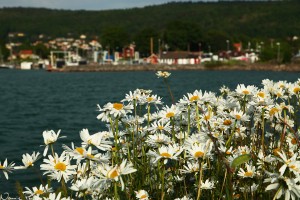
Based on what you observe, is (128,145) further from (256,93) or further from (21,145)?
(21,145)

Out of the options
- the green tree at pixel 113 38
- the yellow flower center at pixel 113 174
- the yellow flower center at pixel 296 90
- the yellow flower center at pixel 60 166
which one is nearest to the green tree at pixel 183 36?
the green tree at pixel 113 38

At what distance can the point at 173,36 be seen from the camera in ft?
503

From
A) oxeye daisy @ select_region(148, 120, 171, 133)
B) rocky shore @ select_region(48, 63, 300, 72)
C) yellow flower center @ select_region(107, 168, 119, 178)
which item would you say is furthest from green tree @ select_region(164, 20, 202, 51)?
yellow flower center @ select_region(107, 168, 119, 178)

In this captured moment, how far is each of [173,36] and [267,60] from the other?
37.4 meters

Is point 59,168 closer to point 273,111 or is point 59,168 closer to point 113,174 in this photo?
point 113,174

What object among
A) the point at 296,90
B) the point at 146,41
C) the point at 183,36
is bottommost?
the point at 146,41

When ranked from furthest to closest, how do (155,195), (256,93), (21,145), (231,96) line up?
1. (21,145)
2. (231,96)
3. (256,93)
4. (155,195)

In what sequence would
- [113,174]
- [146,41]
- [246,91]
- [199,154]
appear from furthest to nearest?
1. [146,41]
2. [246,91]
3. [199,154]
4. [113,174]

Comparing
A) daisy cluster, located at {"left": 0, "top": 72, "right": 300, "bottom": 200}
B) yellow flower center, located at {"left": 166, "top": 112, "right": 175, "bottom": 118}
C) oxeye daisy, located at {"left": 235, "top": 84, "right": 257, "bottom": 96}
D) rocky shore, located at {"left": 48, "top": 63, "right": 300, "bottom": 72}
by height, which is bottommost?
rocky shore, located at {"left": 48, "top": 63, "right": 300, "bottom": 72}

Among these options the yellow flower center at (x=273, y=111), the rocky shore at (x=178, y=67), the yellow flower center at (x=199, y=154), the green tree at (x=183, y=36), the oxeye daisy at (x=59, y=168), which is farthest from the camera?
the green tree at (x=183, y=36)

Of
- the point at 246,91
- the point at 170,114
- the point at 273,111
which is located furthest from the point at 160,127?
the point at 273,111

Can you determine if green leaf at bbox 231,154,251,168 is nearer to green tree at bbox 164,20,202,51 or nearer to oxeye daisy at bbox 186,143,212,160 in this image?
oxeye daisy at bbox 186,143,212,160

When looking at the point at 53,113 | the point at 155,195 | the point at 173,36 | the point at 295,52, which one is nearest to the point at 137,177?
the point at 155,195

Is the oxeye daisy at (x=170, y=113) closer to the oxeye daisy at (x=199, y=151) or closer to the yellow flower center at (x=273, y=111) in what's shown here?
the yellow flower center at (x=273, y=111)
